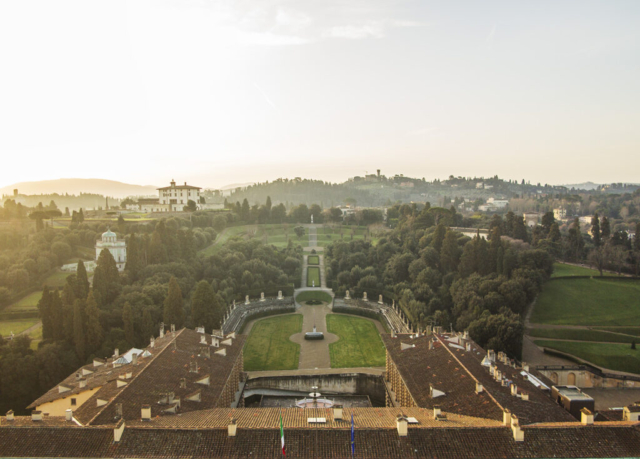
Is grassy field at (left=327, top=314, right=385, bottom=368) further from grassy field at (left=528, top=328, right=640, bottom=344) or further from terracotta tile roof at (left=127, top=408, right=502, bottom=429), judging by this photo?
terracotta tile roof at (left=127, top=408, right=502, bottom=429)

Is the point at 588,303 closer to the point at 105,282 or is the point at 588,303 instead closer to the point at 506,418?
the point at 506,418

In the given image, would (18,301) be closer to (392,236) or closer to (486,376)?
(486,376)

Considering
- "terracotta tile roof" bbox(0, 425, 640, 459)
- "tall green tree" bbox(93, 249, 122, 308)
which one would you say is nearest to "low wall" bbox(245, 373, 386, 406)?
"terracotta tile roof" bbox(0, 425, 640, 459)

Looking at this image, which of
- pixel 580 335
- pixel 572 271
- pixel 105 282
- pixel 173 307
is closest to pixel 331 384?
pixel 173 307

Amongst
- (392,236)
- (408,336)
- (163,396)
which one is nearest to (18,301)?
(163,396)

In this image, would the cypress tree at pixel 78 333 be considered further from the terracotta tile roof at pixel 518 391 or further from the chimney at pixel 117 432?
the terracotta tile roof at pixel 518 391
